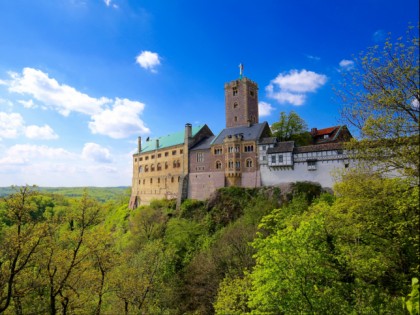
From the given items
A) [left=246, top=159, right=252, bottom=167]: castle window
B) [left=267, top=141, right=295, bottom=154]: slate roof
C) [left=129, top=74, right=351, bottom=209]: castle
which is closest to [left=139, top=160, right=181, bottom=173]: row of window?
[left=129, top=74, right=351, bottom=209]: castle

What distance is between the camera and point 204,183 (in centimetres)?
5144

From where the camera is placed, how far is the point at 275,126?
49.6 m

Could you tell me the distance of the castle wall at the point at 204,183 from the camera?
4938 centimetres

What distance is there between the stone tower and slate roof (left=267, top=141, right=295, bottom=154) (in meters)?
9.71

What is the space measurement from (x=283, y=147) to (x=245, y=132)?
28.4ft

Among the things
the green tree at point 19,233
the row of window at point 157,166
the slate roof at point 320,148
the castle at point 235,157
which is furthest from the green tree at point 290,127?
the green tree at point 19,233

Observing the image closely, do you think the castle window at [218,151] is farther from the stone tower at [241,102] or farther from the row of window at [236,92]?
the row of window at [236,92]

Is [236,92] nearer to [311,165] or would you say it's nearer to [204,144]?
[204,144]

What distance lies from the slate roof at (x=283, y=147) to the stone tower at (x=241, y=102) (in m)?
9.71

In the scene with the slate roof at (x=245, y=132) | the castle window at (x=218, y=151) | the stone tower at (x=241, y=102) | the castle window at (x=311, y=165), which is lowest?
the castle window at (x=311, y=165)

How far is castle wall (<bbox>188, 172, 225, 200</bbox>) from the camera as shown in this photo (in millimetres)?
49375

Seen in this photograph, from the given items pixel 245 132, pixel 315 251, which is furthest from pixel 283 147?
pixel 315 251

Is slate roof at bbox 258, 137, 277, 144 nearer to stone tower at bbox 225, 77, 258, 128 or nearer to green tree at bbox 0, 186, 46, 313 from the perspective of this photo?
stone tower at bbox 225, 77, 258, 128

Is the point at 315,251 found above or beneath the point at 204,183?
beneath
